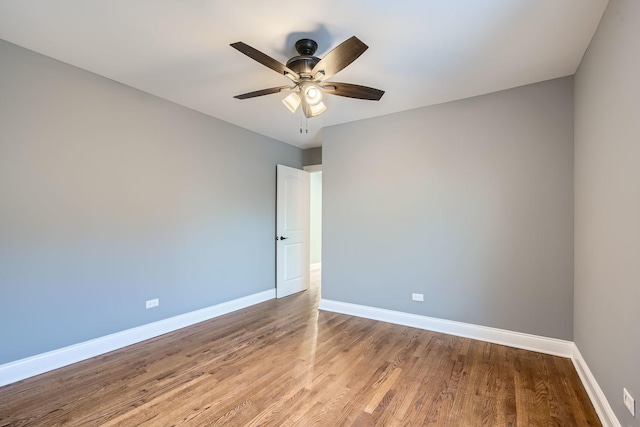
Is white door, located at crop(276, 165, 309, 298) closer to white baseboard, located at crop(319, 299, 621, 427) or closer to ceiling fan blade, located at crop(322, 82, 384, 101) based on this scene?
white baseboard, located at crop(319, 299, 621, 427)

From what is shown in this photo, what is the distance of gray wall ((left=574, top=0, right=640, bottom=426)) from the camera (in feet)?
4.91

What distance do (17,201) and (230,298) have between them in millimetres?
2458

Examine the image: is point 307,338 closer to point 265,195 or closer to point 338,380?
point 338,380

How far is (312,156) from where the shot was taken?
212 inches

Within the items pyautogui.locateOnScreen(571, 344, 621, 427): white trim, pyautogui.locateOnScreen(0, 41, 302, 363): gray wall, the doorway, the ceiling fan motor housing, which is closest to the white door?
pyautogui.locateOnScreen(0, 41, 302, 363): gray wall

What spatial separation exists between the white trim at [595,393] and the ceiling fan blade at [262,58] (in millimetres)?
3030

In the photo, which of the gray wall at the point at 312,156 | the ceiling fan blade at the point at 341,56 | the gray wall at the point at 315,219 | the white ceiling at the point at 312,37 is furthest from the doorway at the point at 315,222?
the ceiling fan blade at the point at 341,56

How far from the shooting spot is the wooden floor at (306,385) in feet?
6.13

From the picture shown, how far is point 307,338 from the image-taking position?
3111 mm

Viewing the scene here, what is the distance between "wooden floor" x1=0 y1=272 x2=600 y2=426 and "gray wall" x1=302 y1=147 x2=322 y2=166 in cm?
318

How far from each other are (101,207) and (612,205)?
4.07 metres

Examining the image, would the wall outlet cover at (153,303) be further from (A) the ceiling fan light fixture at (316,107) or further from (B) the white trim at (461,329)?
(A) the ceiling fan light fixture at (316,107)

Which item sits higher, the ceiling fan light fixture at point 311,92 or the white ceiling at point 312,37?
the white ceiling at point 312,37

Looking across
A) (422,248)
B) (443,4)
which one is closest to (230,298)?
(422,248)
